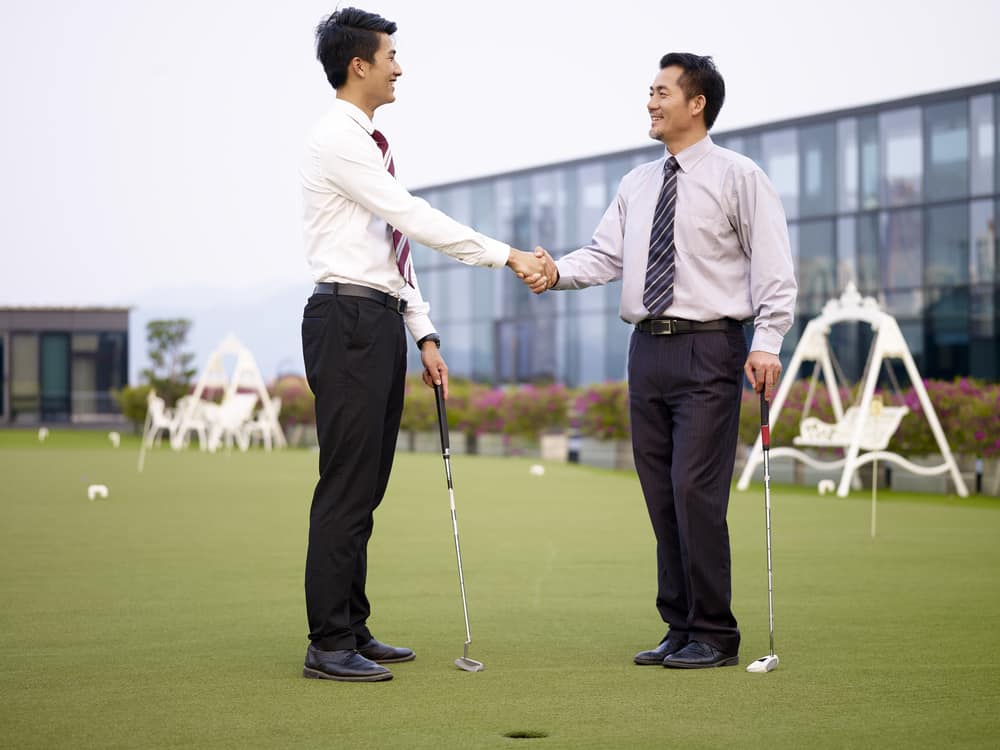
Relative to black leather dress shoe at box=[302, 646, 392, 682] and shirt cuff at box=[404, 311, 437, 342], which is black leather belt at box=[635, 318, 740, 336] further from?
black leather dress shoe at box=[302, 646, 392, 682]

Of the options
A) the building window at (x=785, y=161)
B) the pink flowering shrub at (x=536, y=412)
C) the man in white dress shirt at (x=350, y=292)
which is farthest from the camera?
the building window at (x=785, y=161)

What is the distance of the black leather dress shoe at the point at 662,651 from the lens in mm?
3625

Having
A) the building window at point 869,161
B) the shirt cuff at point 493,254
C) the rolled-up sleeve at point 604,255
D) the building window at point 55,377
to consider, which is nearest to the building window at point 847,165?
the building window at point 869,161

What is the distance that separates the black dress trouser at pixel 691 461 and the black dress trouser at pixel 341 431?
0.79m

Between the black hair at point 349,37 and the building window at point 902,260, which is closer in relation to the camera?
the black hair at point 349,37

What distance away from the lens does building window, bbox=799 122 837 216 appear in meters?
21.4

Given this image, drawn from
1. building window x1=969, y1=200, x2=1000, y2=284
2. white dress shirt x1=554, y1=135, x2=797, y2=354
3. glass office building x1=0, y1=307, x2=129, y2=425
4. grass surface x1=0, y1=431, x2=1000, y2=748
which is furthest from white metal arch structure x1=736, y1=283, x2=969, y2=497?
glass office building x1=0, y1=307, x2=129, y2=425

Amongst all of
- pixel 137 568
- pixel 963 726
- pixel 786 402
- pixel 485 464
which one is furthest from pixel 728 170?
pixel 485 464

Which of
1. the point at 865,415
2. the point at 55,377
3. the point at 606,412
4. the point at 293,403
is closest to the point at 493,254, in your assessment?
the point at 865,415

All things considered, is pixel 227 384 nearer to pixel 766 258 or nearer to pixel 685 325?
pixel 685 325

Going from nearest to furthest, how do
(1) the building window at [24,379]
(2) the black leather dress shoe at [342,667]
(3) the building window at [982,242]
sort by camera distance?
(2) the black leather dress shoe at [342,667] < (3) the building window at [982,242] < (1) the building window at [24,379]

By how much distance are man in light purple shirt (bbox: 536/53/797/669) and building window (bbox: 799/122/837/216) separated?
59.5ft

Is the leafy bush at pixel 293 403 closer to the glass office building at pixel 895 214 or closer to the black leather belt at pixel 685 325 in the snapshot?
the glass office building at pixel 895 214

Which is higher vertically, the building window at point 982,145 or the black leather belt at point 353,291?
the building window at point 982,145
